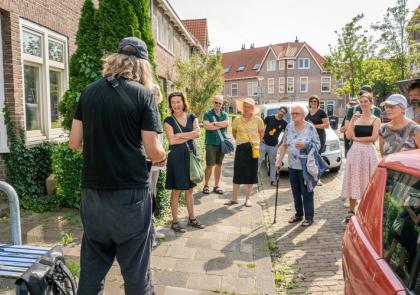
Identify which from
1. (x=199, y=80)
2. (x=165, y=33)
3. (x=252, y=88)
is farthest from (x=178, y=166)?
(x=252, y=88)

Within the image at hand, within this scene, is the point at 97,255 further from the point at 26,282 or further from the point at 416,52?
the point at 416,52

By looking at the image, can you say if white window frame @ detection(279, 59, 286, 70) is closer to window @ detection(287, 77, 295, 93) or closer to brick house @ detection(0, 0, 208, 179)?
window @ detection(287, 77, 295, 93)

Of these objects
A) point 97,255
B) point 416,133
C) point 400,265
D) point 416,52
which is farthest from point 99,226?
point 416,52

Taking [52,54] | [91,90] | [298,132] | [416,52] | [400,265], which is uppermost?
[416,52]

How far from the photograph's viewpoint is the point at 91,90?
2.64 m

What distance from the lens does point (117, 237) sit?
2625mm

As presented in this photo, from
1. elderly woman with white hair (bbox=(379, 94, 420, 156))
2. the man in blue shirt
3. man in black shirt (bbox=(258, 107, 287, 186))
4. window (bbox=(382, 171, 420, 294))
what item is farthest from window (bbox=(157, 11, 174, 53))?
window (bbox=(382, 171, 420, 294))

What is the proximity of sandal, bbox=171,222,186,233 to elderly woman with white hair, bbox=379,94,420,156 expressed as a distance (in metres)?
3.01

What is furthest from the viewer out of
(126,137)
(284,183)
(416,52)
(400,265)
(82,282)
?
(416,52)

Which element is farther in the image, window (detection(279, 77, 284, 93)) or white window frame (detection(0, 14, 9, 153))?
window (detection(279, 77, 284, 93))

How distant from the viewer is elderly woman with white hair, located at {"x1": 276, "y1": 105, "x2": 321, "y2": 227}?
234 inches

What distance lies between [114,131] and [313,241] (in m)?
3.93

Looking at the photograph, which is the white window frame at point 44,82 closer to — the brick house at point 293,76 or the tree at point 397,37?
the tree at point 397,37

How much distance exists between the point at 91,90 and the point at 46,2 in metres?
6.13
